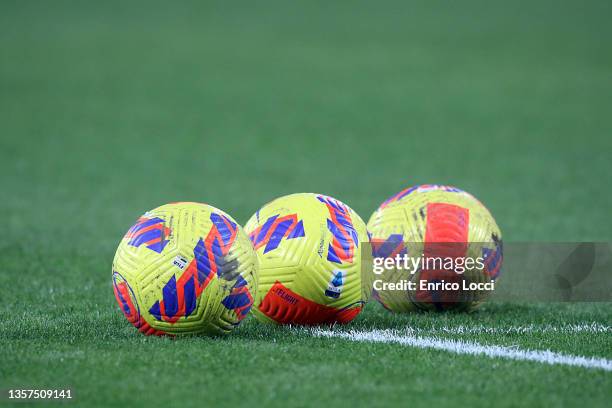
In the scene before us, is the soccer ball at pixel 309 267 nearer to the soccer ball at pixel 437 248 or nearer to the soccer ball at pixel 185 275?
the soccer ball at pixel 185 275

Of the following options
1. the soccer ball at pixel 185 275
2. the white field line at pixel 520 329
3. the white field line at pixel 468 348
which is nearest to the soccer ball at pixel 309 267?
the white field line at pixel 468 348

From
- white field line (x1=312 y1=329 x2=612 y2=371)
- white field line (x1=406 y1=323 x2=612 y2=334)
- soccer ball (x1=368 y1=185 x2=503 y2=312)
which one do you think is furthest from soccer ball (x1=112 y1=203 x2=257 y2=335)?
soccer ball (x1=368 y1=185 x2=503 y2=312)

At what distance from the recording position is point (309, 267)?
8.45 meters

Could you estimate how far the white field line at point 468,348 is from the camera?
7309mm

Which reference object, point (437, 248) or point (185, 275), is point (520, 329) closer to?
point (437, 248)

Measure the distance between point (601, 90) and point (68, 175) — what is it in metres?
17.1

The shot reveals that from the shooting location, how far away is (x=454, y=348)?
25.4ft

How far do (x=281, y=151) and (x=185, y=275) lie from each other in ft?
58.9

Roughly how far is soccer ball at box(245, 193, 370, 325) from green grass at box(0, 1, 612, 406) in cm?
34

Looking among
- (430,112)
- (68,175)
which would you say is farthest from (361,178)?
(430,112)

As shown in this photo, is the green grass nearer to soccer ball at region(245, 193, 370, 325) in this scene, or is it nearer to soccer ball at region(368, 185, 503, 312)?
soccer ball at region(368, 185, 503, 312)

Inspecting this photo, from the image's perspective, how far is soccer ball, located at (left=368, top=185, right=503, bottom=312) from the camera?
9406 millimetres

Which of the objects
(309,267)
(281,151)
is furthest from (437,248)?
(281,151)

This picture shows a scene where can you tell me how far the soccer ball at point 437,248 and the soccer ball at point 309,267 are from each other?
763 mm
